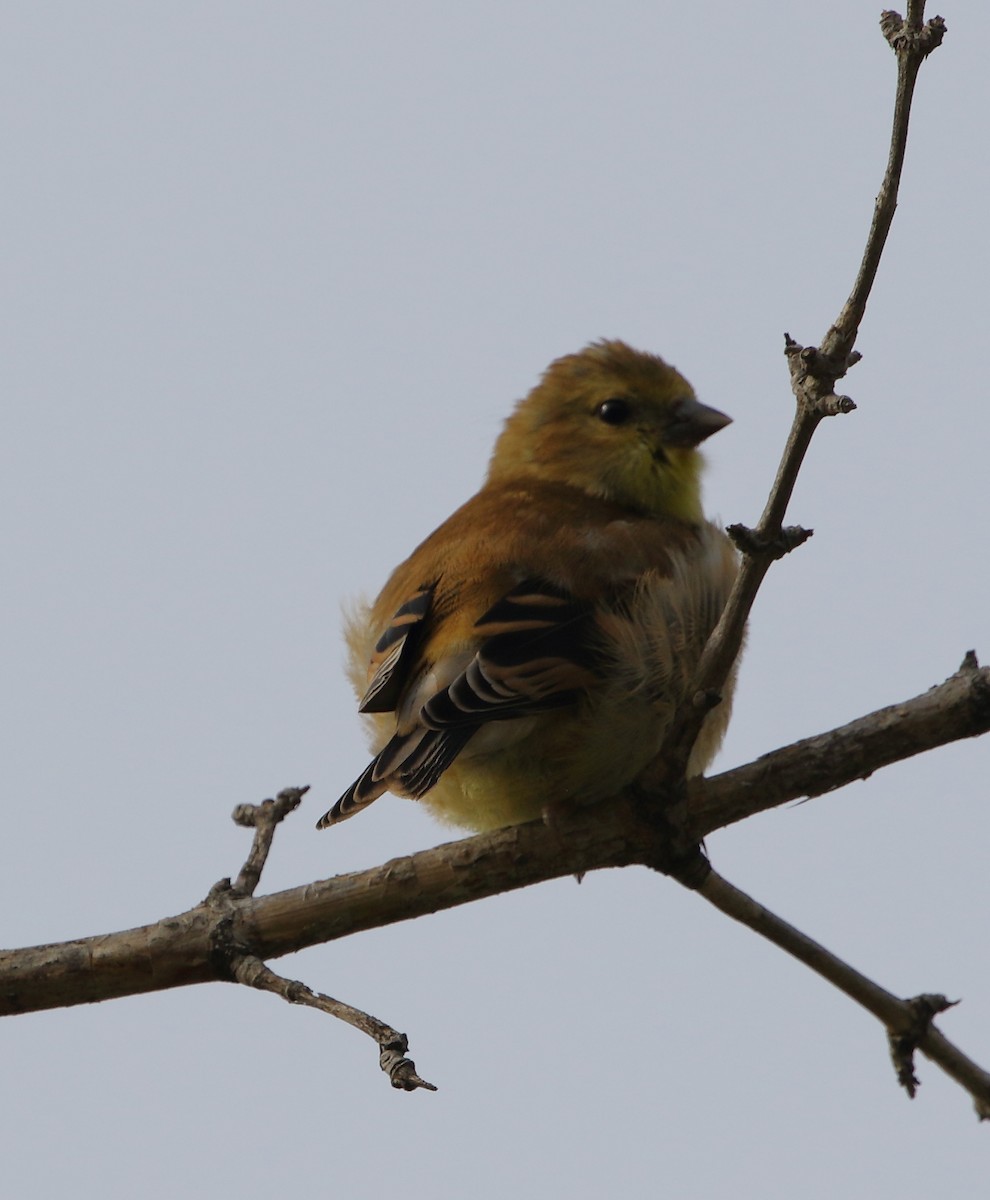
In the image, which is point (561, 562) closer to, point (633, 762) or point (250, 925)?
point (633, 762)

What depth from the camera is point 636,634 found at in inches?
199

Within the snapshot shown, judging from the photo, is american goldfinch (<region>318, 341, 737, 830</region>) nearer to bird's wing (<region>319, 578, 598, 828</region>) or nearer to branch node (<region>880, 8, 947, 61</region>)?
bird's wing (<region>319, 578, 598, 828</region>)

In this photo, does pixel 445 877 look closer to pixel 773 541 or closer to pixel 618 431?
pixel 773 541

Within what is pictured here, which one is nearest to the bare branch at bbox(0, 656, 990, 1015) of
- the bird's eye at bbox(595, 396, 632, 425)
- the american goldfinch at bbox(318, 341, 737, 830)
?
the american goldfinch at bbox(318, 341, 737, 830)

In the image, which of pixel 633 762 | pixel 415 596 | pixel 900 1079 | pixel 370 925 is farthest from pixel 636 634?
pixel 900 1079

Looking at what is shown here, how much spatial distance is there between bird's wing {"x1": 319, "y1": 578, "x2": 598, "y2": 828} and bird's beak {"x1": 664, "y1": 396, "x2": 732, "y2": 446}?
150 centimetres

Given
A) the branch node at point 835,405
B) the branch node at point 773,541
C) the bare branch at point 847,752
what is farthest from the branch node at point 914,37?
the bare branch at point 847,752

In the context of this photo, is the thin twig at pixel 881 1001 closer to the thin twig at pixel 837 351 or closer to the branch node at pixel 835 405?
the thin twig at pixel 837 351

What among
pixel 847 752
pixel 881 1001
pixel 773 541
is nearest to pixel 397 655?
pixel 847 752

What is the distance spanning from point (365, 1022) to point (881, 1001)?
1997mm

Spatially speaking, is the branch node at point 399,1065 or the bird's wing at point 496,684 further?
the bird's wing at point 496,684

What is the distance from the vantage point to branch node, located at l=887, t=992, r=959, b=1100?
497 cm

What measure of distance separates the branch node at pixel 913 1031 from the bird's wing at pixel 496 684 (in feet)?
4.81

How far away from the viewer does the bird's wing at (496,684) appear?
483cm
